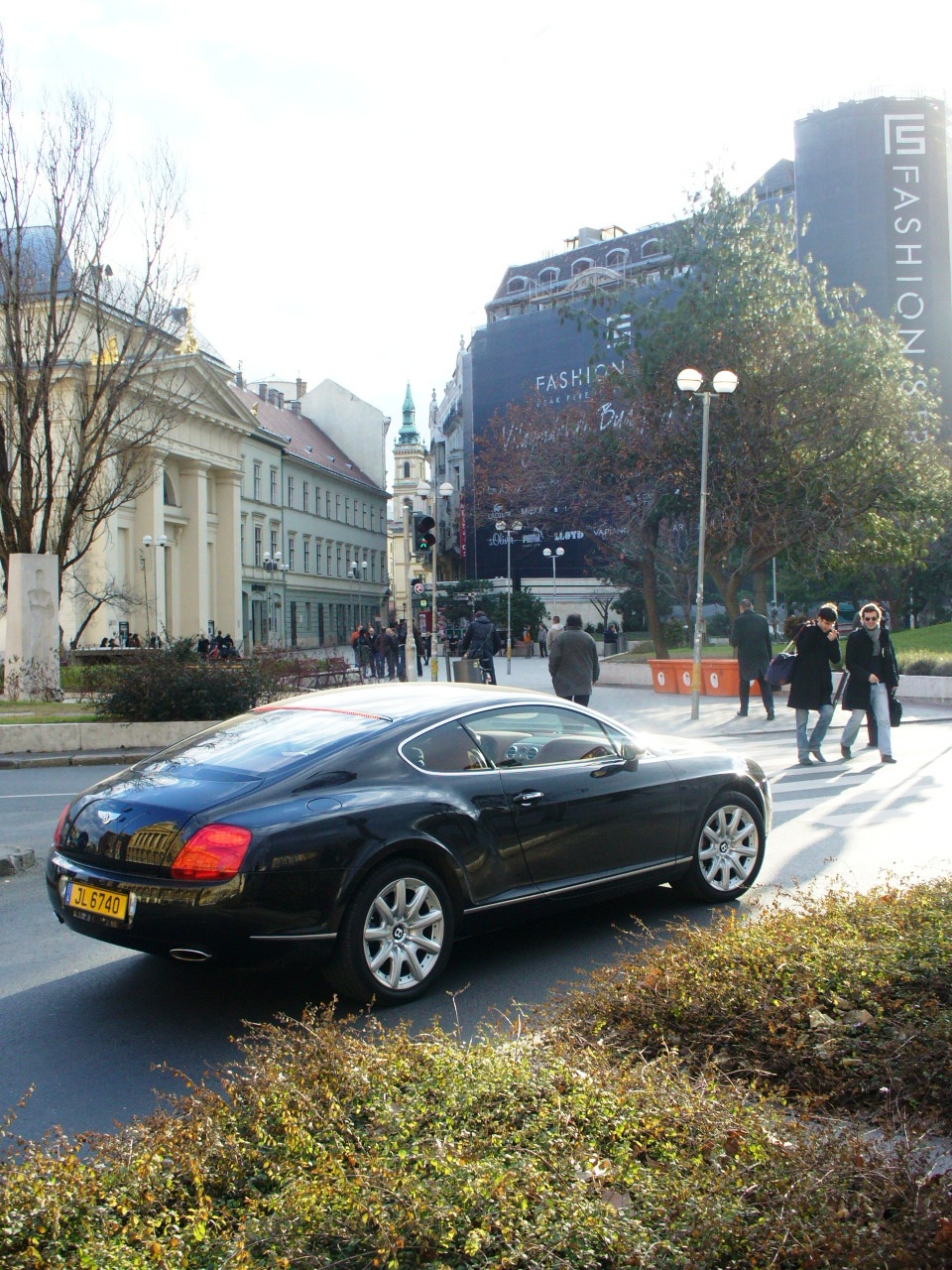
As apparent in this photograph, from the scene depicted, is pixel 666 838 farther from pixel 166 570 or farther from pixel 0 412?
pixel 166 570

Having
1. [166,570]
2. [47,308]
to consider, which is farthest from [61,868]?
[166,570]

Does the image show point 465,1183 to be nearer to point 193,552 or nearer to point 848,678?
point 848,678

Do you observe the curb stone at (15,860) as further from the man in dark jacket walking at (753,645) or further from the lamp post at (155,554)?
the lamp post at (155,554)

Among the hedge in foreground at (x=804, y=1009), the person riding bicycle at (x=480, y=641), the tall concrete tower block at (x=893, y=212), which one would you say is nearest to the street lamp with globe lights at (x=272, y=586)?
the tall concrete tower block at (x=893, y=212)

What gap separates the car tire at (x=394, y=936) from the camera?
5031 mm

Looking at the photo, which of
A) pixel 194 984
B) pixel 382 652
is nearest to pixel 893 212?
pixel 382 652

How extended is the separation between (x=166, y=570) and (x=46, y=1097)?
58.2 metres

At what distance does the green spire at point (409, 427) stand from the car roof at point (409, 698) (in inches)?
5313

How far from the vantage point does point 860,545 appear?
112 ft

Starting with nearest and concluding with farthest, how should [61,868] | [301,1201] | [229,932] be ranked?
[301,1201], [229,932], [61,868]

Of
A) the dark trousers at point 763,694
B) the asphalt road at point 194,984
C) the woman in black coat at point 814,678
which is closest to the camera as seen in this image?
the asphalt road at point 194,984

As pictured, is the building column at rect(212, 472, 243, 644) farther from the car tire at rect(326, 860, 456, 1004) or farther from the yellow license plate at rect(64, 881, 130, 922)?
the car tire at rect(326, 860, 456, 1004)

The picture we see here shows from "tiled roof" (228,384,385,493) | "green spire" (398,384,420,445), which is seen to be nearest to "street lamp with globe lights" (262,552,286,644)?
"tiled roof" (228,384,385,493)

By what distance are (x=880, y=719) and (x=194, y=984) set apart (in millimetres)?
10428
